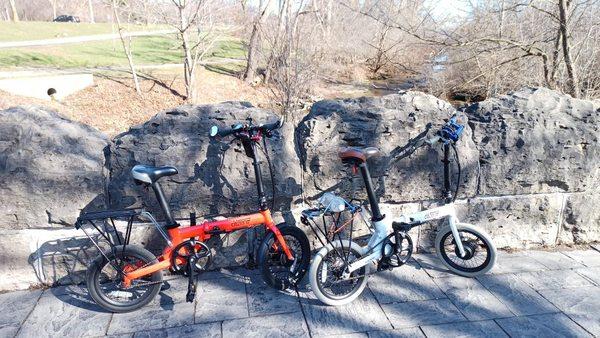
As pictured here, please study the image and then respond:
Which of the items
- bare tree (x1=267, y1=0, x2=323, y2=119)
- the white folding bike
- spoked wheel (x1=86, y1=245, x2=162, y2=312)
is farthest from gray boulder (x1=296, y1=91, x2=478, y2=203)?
bare tree (x1=267, y1=0, x2=323, y2=119)

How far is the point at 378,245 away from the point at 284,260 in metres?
0.68

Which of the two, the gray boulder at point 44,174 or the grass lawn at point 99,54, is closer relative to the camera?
the gray boulder at point 44,174

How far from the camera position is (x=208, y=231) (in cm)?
306

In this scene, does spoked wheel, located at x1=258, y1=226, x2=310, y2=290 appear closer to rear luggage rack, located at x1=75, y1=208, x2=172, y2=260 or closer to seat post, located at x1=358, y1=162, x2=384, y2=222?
seat post, located at x1=358, y1=162, x2=384, y2=222

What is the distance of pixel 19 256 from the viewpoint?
3.19m

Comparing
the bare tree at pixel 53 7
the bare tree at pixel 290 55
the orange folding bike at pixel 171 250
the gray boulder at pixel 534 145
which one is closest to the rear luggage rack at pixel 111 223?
the orange folding bike at pixel 171 250

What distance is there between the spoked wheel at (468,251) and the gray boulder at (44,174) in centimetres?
261

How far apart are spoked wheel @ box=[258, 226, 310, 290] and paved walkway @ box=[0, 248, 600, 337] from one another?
0.10m

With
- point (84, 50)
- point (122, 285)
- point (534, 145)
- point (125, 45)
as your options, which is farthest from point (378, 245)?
point (84, 50)

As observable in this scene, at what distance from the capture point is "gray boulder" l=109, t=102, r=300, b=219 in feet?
10.6

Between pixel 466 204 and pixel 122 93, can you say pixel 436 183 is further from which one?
pixel 122 93

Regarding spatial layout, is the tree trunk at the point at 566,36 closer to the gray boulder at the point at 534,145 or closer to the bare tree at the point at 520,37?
the bare tree at the point at 520,37

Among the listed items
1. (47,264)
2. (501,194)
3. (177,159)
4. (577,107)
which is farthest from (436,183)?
(47,264)

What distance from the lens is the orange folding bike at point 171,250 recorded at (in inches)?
115
